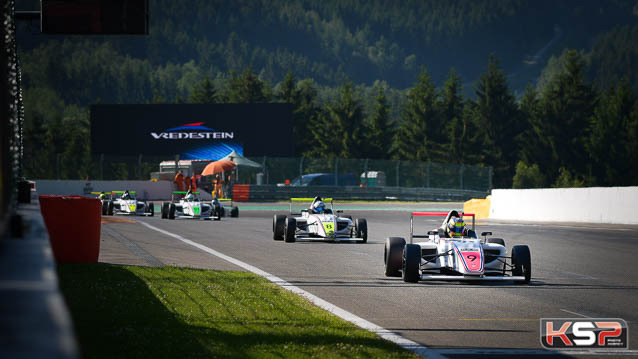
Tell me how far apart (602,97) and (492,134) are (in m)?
11.6

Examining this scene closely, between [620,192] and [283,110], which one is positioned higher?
[283,110]

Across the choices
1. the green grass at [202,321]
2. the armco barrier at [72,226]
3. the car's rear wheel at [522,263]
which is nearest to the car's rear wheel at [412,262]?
the car's rear wheel at [522,263]

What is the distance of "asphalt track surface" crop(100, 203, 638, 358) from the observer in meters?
8.20

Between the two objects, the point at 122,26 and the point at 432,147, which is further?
the point at 432,147

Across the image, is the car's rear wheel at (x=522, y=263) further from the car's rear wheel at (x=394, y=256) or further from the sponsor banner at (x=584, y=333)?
the sponsor banner at (x=584, y=333)

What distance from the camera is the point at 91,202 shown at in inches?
545

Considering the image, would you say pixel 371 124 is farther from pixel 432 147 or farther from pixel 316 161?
pixel 316 161

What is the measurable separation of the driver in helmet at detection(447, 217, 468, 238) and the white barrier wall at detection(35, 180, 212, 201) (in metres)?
39.5

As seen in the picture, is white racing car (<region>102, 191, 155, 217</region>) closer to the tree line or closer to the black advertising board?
the black advertising board

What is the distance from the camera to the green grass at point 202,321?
6.94m

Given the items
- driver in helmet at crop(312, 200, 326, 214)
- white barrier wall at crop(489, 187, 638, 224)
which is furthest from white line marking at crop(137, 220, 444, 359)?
white barrier wall at crop(489, 187, 638, 224)

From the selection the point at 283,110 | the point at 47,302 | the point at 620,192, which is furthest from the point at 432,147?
the point at 47,302

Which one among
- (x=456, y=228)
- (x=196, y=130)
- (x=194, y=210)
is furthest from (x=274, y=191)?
(x=456, y=228)

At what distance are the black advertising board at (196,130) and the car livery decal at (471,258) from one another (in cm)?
5517
